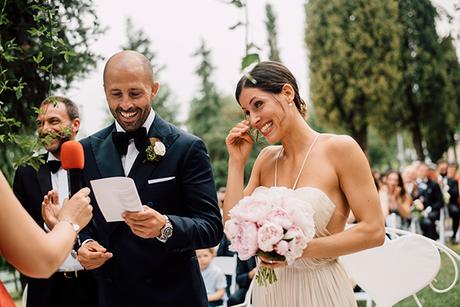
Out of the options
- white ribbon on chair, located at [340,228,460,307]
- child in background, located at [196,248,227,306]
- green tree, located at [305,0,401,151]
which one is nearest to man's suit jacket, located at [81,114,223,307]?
white ribbon on chair, located at [340,228,460,307]

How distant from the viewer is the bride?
313 cm

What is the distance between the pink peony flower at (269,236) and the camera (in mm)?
2883

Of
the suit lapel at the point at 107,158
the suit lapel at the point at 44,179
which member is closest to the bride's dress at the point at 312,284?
the suit lapel at the point at 107,158

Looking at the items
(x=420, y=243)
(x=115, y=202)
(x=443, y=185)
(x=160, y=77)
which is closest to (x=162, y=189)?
(x=115, y=202)

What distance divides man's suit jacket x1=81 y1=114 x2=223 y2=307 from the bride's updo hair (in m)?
0.42

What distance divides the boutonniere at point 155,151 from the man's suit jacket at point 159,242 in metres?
0.03

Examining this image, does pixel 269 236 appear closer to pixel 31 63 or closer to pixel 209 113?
pixel 31 63

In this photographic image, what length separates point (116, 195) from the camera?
2.86 metres

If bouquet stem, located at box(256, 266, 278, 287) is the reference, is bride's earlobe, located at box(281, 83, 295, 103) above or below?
above

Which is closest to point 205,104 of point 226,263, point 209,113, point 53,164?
point 209,113

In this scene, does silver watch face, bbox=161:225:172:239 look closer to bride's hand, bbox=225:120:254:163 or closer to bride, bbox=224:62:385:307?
bride, bbox=224:62:385:307

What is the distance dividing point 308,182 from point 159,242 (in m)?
0.86

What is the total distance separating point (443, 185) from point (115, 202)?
15703mm

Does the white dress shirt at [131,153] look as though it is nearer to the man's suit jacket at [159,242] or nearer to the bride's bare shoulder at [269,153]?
the man's suit jacket at [159,242]
